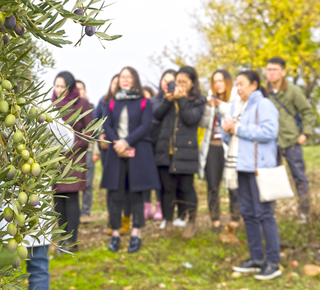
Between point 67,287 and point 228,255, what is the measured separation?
201 cm

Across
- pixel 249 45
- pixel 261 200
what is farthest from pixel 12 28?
pixel 249 45

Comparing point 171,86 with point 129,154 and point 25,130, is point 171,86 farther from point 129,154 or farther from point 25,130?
point 25,130

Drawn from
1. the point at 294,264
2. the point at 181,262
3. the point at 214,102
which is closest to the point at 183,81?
the point at 214,102

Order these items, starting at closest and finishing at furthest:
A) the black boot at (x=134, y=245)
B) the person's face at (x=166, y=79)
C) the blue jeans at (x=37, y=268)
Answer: the blue jeans at (x=37, y=268)
the black boot at (x=134, y=245)
the person's face at (x=166, y=79)

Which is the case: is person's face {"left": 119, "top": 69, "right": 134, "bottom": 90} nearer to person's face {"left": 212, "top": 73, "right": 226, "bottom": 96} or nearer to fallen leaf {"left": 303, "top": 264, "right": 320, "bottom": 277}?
person's face {"left": 212, "top": 73, "right": 226, "bottom": 96}

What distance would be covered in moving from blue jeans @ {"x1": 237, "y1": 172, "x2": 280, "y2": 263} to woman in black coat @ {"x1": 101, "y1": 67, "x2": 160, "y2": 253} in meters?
1.34

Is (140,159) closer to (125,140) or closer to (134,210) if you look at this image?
(125,140)

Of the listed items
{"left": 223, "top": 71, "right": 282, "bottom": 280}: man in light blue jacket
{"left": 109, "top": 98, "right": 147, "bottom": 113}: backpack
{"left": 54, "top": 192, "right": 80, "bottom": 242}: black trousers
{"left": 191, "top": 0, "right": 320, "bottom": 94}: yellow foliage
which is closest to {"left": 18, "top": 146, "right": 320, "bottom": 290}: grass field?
{"left": 223, "top": 71, "right": 282, "bottom": 280}: man in light blue jacket

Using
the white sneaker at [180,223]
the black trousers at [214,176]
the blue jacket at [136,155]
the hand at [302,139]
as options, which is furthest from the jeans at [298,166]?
the blue jacket at [136,155]

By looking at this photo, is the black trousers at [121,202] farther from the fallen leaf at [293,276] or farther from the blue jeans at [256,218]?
the fallen leaf at [293,276]

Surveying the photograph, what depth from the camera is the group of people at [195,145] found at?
15.0ft

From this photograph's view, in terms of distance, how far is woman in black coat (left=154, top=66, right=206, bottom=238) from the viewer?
5.70 m

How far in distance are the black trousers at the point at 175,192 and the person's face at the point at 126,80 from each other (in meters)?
1.34

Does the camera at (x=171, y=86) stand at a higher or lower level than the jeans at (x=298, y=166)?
higher
